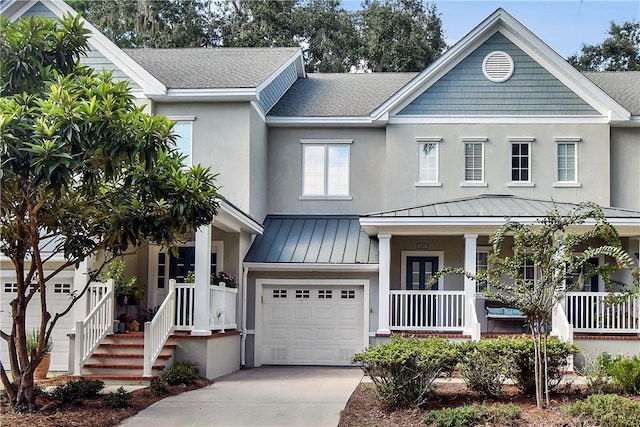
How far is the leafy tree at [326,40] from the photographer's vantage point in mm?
36656

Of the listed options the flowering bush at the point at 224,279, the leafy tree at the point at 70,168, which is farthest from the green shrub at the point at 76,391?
the flowering bush at the point at 224,279

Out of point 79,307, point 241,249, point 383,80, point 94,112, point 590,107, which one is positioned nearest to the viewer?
point 94,112

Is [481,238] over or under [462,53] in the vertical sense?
under

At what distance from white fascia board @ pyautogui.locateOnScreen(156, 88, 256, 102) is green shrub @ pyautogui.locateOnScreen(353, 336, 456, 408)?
355 inches

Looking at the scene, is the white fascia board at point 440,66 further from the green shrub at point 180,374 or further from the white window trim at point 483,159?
the green shrub at point 180,374

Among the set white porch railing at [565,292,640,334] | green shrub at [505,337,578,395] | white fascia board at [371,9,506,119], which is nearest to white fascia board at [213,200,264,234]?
white fascia board at [371,9,506,119]

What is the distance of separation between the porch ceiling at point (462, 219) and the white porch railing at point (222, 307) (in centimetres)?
338

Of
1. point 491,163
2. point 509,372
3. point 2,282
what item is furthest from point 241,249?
point 509,372

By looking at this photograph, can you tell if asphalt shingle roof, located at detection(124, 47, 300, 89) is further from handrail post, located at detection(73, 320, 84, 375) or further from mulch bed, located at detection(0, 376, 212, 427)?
mulch bed, located at detection(0, 376, 212, 427)

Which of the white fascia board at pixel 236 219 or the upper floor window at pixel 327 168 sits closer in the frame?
the white fascia board at pixel 236 219

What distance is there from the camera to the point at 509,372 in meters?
11.9

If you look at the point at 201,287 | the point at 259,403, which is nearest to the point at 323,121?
the point at 201,287

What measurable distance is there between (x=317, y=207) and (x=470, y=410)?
11136mm

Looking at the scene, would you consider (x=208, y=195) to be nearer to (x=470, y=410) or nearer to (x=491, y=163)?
(x=470, y=410)
